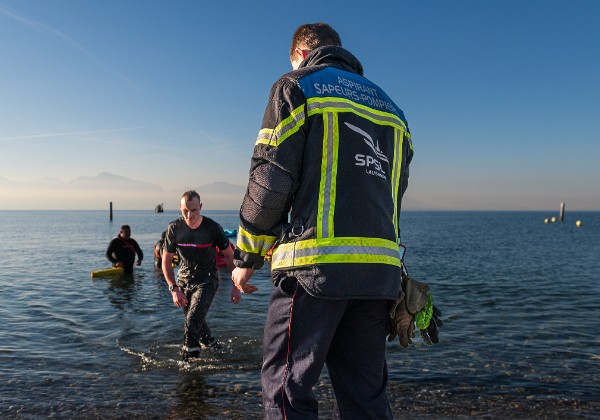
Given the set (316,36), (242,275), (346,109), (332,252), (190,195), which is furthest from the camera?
(190,195)

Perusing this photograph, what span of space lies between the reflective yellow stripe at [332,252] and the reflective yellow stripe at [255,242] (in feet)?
0.32

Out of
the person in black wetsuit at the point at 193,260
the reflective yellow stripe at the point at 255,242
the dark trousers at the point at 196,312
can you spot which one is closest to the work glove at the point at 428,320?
the reflective yellow stripe at the point at 255,242

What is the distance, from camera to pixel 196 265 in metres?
7.12

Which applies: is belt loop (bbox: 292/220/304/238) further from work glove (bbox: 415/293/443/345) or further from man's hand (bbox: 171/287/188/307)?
man's hand (bbox: 171/287/188/307)

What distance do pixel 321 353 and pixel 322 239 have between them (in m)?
0.56

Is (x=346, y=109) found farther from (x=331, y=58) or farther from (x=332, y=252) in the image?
(x=332, y=252)

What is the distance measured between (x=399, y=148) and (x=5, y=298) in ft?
46.2

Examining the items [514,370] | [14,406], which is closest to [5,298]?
[14,406]

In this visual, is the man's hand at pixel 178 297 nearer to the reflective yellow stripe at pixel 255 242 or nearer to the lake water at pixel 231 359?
the lake water at pixel 231 359

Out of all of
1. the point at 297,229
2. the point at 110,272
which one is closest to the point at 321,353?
the point at 297,229

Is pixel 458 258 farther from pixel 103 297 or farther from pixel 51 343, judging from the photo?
pixel 51 343

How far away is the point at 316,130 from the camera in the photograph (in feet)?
7.61

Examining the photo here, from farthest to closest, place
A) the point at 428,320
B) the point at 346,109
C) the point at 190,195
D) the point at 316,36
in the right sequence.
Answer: the point at 190,195 → the point at 428,320 → the point at 316,36 → the point at 346,109

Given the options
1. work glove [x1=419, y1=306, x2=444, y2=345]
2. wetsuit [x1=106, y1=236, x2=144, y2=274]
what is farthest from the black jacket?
wetsuit [x1=106, y1=236, x2=144, y2=274]
